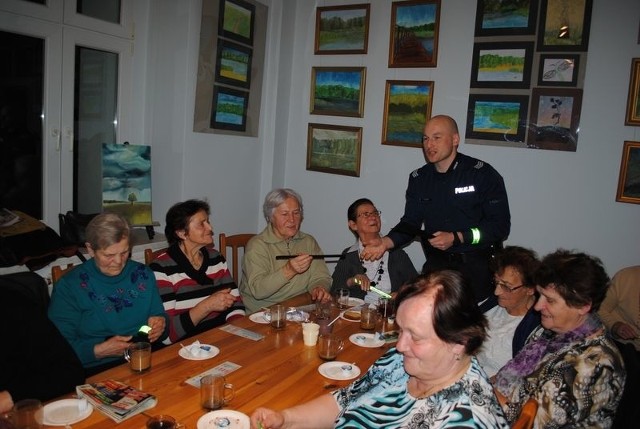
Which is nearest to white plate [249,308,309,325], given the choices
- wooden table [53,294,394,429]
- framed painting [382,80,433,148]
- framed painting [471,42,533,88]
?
wooden table [53,294,394,429]

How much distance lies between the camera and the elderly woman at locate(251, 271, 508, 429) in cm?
127

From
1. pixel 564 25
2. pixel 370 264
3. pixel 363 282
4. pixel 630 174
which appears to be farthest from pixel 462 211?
pixel 564 25

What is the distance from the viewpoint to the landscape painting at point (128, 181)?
136 inches

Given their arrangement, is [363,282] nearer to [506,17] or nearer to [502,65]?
[502,65]

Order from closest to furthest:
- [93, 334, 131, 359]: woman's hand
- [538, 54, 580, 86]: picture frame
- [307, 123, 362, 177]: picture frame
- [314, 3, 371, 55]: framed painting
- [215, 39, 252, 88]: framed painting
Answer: [93, 334, 131, 359]: woman's hand → [538, 54, 580, 86]: picture frame → [215, 39, 252, 88]: framed painting → [314, 3, 371, 55]: framed painting → [307, 123, 362, 177]: picture frame

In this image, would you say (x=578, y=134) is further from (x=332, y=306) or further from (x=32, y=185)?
(x=32, y=185)

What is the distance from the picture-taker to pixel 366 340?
2232 mm

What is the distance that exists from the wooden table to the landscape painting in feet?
5.78

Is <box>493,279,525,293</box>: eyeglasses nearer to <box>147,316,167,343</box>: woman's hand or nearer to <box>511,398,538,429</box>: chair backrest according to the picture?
<box>511,398,538,429</box>: chair backrest

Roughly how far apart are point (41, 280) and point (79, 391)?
1092 millimetres

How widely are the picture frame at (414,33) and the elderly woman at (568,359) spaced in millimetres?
2426

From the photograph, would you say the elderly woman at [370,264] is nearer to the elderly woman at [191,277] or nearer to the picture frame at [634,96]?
the elderly woman at [191,277]

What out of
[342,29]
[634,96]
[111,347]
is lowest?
[111,347]

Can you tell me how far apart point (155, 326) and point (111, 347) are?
23 cm
